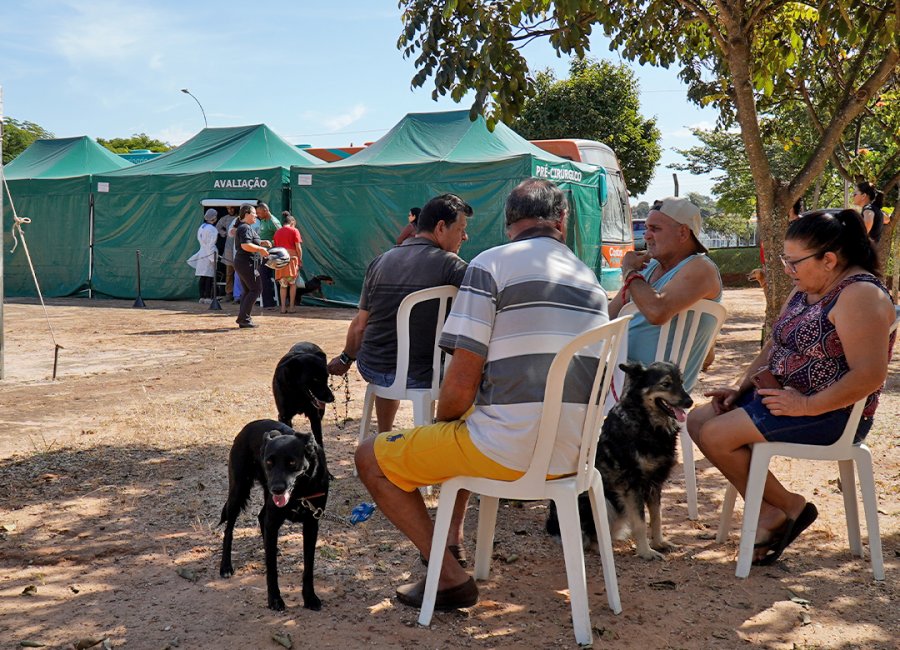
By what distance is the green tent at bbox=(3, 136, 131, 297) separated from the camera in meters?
19.2

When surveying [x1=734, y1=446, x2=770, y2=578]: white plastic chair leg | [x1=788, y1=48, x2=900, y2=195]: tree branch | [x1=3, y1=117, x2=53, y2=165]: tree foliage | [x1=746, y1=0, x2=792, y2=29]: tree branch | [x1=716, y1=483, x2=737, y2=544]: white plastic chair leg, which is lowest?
[x1=716, y1=483, x2=737, y2=544]: white plastic chair leg

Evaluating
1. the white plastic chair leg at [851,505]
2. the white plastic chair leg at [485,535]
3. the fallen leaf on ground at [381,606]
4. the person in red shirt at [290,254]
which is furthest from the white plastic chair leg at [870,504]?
the person in red shirt at [290,254]

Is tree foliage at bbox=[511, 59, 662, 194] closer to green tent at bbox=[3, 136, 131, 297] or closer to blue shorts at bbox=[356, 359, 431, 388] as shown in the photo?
green tent at bbox=[3, 136, 131, 297]

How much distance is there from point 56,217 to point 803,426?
1913 centimetres

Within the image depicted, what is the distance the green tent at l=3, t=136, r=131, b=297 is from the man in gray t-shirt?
1624 centimetres

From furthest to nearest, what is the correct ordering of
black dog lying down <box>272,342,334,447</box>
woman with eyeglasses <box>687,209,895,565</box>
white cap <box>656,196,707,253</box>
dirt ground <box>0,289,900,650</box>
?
black dog lying down <box>272,342,334,447</box>
white cap <box>656,196,707,253</box>
woman with eyeglasses <box>687,209,895,565</box>
dirt ground <box>0,289,900,650</box>

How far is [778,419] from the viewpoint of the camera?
355cm

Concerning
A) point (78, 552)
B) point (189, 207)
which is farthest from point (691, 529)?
point (189, 207)

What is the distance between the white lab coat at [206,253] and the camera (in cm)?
1703

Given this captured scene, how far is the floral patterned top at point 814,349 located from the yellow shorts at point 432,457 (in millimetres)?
1347

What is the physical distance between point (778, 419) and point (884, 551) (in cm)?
97

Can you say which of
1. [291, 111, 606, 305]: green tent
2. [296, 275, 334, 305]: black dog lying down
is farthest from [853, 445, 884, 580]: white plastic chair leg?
[296, 275, 334, 305]: black dog lying down

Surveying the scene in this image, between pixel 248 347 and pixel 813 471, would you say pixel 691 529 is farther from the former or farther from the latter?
pixel 248 347

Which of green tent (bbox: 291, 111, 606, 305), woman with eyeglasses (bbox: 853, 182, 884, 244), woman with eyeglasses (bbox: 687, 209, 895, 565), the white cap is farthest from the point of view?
green tent (bbox: 291, 111, 606, 305)
